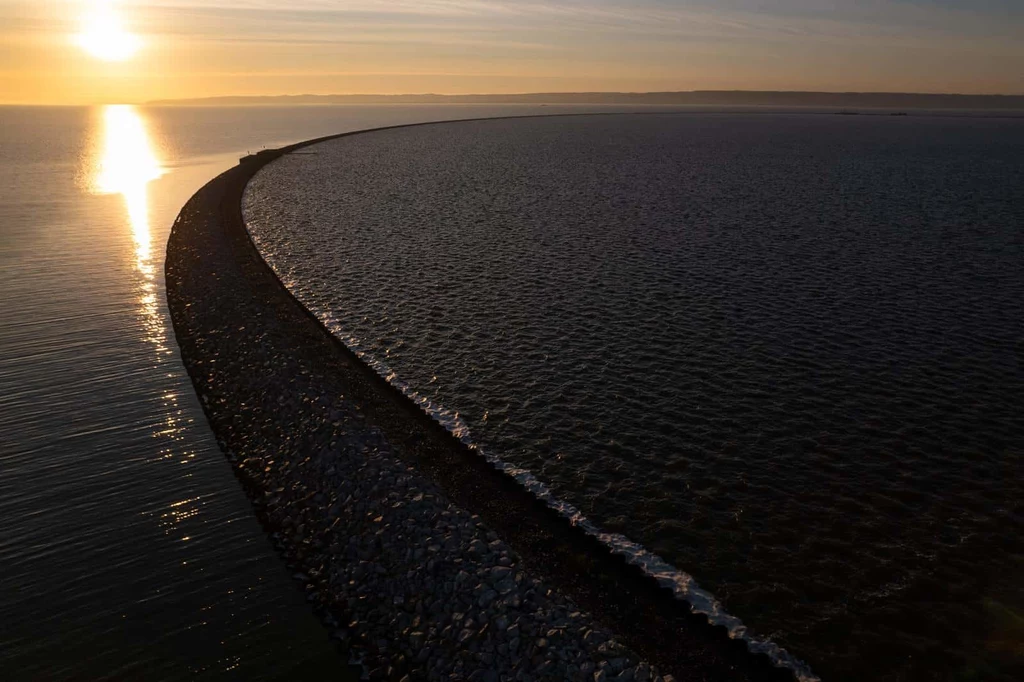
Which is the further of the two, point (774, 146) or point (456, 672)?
point (774, 146)

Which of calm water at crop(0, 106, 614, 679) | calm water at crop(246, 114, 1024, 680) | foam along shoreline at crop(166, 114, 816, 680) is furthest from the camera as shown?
calm water at crop(246, 114, 1024, 680)

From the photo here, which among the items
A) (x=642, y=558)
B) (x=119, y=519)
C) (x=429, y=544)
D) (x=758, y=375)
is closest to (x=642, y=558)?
(x=642, y=558)

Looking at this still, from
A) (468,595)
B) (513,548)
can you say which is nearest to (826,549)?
(513,548)

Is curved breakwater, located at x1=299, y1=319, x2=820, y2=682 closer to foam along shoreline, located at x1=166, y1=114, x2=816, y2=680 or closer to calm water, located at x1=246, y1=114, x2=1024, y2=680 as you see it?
foam along shoreline, located at x1=166, y1=114, x2=816, y2=680

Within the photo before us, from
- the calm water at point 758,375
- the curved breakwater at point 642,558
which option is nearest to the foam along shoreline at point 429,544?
the curved breakwater at point 642,558

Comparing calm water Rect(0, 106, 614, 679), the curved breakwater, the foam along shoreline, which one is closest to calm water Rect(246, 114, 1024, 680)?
the curved breakwater

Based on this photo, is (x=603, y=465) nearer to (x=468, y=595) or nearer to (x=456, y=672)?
(x=468, y=595)
